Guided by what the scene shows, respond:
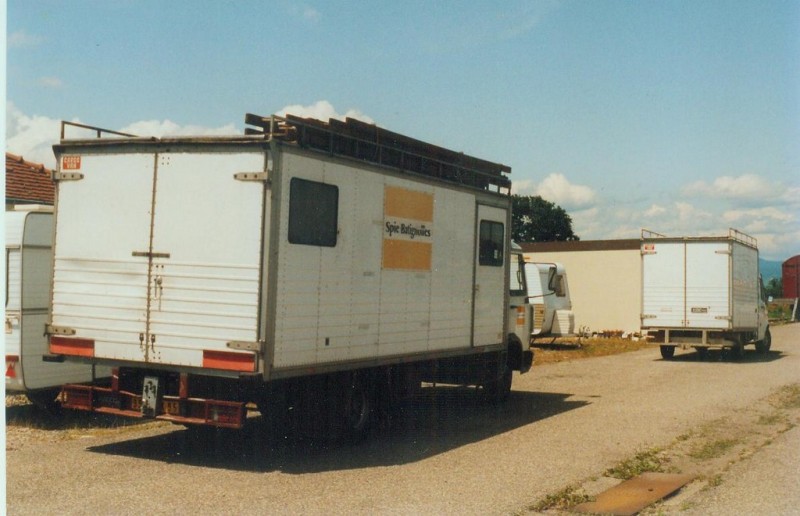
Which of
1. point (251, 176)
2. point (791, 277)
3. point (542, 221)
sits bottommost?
point (251, 176)

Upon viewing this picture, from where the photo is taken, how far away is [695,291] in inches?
864

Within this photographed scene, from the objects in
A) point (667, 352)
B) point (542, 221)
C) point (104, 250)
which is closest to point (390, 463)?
point (104, 250)

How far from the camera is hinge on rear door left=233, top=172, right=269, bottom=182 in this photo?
7887 millimetres

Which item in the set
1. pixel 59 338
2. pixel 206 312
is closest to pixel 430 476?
pixel 206 312

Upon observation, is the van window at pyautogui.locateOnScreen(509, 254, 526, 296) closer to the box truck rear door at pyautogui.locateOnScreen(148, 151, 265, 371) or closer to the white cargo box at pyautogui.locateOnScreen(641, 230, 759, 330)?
the box truck rear door at pyautogui.locateOnScreen(148, 151, 265, 371)

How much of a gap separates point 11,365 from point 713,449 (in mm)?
8056

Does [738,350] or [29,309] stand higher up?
[29,309]

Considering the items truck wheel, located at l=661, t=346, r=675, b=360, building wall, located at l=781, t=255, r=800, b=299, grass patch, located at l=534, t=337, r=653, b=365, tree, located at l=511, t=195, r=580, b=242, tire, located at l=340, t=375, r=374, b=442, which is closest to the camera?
tire, located at l=340, t=375, r=374, b=442

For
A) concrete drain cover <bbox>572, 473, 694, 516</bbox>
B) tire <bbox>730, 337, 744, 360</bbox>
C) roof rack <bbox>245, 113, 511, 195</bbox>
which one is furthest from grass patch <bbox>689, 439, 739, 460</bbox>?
tire <bbox>730, 337, 744, 360</bbox>

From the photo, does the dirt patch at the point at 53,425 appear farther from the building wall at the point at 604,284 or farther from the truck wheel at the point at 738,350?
the building wall at the point at 604,284

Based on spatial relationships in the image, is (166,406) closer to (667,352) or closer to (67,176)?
(67,176)

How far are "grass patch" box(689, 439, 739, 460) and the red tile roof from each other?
13707 millimetres

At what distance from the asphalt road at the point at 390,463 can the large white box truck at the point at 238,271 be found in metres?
0.57

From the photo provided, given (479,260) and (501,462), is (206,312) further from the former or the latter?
(479,260)
